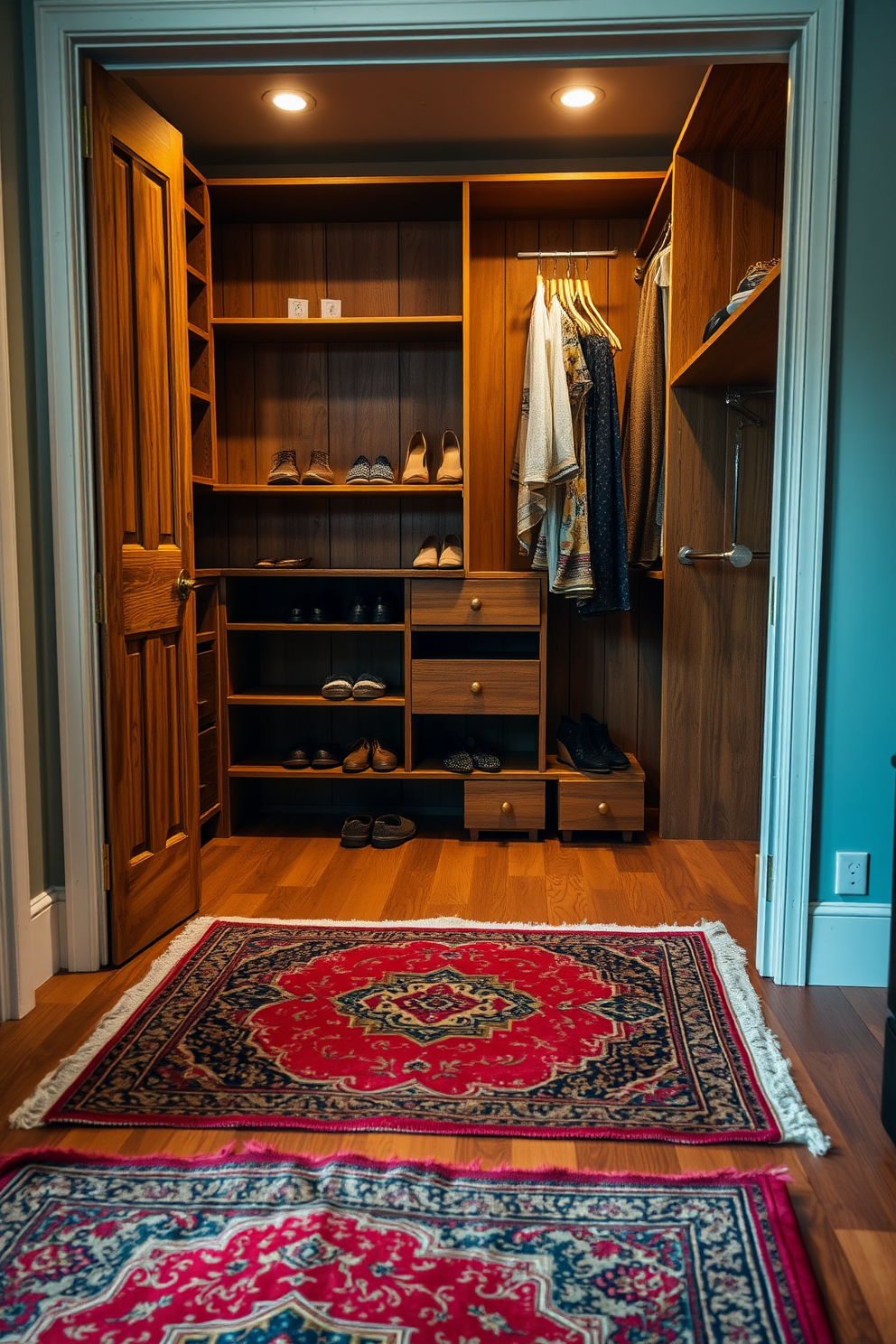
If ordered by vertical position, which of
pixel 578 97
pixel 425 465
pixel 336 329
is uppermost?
pixel 578 97

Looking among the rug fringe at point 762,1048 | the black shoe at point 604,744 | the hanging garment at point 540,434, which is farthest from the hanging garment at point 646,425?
the rug fringe at point 762,1048

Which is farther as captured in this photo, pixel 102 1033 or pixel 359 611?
pixel 359 611

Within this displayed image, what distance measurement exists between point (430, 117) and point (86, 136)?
148 cm

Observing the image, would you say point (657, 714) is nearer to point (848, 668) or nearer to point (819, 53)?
point (848, 668)

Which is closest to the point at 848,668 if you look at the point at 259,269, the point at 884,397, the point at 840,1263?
the point at 884,397

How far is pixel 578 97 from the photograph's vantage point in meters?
3.12

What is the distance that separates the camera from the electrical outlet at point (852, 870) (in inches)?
86.4

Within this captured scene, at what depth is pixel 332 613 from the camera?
3680 mm

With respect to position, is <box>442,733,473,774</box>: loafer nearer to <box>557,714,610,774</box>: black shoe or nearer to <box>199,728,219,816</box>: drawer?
<box>557,714,610,774</box>: black shoe

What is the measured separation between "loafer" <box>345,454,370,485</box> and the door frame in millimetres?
1395

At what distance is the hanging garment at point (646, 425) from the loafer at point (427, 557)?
700 mm

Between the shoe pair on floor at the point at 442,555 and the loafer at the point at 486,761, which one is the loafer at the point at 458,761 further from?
the shoe pair on floor at the point at 442,555

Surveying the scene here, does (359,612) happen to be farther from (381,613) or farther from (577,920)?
(577,920)

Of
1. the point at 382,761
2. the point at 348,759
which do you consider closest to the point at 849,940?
the point at 382,761
